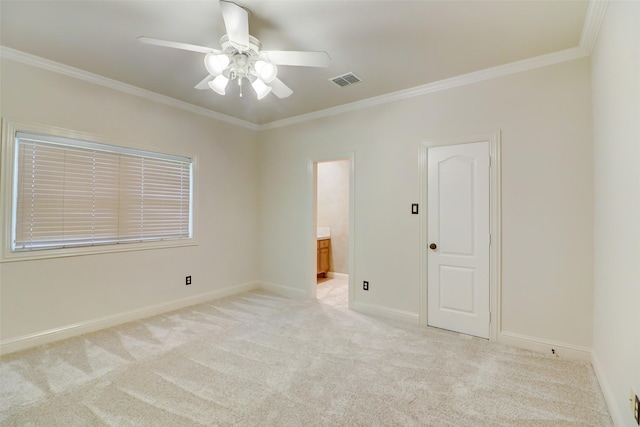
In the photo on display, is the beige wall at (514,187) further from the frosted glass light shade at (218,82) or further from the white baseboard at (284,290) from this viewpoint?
the frosted glass light shade at (218,82)

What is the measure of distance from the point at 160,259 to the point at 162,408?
2.12 metres

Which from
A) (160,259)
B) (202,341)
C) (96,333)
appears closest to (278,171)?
(160,259)

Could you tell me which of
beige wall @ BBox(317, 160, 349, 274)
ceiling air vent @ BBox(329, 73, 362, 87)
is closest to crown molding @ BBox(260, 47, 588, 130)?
ceiling air vent @ BBox(329, 73, 362, 87)

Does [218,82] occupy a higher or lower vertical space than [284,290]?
higher

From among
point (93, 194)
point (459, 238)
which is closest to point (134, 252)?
point (93, 194)

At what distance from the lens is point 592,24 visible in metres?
2.12

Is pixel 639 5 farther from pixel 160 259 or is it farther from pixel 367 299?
pixel 160 259

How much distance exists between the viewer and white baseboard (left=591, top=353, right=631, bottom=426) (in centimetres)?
171

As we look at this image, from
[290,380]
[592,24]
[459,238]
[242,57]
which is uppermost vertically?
[592,24]

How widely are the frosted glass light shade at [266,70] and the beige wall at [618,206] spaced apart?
6.56 feet

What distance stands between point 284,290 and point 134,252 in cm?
209

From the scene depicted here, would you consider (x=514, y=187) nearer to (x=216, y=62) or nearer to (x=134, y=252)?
(x=216, y=62)

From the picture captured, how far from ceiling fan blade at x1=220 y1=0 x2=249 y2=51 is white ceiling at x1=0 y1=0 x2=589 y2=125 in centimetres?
17

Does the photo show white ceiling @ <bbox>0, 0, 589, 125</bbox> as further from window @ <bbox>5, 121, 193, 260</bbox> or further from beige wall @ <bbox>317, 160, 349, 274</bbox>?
beige wall @ <bbox>317, 160, 349, 274</bbox>
